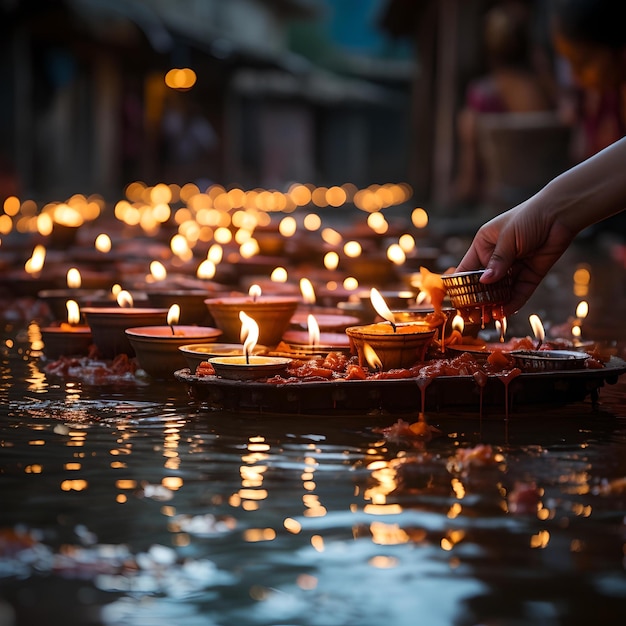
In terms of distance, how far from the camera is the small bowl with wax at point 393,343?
152 inches

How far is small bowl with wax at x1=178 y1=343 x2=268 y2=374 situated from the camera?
13.3 ft

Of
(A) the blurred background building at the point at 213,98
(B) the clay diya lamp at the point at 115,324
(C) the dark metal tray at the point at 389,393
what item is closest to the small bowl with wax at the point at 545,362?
(C) the dark metal tray at the point at 389,393

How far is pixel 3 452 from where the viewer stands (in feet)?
10.8

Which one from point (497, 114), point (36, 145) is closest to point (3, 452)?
point (497, 114)

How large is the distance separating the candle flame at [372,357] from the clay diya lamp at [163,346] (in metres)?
0.75

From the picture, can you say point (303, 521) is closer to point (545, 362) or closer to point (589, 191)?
point (545, 362)

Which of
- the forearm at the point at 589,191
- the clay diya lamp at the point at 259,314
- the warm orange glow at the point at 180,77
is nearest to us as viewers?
the forearm at the point at 589,191

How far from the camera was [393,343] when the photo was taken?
12.7 feet

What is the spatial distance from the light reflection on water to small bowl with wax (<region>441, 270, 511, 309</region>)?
1.34 ft

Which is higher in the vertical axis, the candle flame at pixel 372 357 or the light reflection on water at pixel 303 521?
the candle flame at pixel 372 357

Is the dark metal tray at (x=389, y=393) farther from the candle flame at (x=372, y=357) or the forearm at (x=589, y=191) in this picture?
the forearm at (x=589, y=191)

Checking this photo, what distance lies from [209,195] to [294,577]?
69.4 feet

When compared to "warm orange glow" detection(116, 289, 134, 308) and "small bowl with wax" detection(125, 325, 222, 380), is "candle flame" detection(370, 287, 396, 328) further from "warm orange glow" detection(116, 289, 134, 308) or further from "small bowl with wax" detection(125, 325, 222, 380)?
"warm orange glow" detection(116, 289, 134, 308)

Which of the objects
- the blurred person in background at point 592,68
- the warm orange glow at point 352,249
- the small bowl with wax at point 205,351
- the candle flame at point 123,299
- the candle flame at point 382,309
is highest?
the blurred person in background at point 592,68
